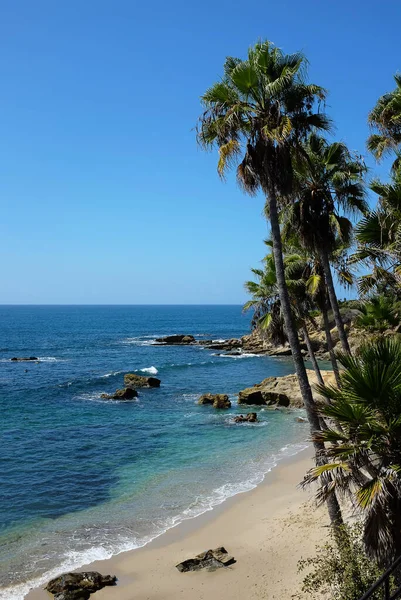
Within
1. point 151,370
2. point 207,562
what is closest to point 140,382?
point 151,370

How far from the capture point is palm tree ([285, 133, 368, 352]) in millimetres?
14383

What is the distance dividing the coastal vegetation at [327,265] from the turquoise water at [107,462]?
833 centimetres

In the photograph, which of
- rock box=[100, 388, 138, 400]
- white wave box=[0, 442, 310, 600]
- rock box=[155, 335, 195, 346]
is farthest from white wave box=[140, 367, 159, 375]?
white wave box=[0, 442, 310, 600]

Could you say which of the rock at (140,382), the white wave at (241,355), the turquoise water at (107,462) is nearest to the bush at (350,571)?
the turquoise water at (107,462)

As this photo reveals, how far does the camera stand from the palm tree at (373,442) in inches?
A: 297

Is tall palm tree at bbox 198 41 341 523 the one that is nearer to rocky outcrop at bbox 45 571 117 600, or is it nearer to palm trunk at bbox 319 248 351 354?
palm trunk at bbox 319 248 351 354

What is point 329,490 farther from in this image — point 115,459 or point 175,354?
point 175,354

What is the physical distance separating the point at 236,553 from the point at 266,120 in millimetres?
12902

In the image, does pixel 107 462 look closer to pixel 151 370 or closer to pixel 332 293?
pixel 332 293

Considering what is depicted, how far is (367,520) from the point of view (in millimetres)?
7555

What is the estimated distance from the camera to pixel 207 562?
1511cm

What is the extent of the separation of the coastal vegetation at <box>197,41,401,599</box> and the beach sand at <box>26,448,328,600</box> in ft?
6.42

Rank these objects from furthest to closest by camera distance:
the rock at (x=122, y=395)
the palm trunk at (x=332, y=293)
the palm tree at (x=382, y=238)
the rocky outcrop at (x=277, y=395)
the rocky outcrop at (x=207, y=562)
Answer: the rock at (x=122, y=395) → the rocky outcrop at (x=277, y=395) → the rocky outcrop at (x=207, y=562) → the palm trunk at (x=332, y=293) → the palm tree at (x=382, y=238)

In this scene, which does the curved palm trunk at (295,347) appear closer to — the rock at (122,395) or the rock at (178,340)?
the rock at (122,395)
